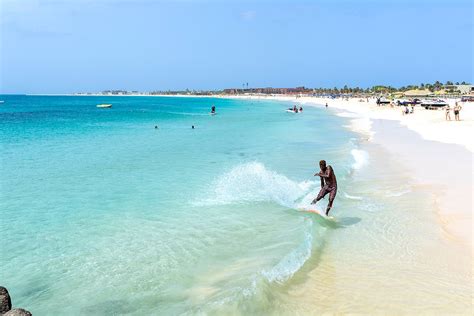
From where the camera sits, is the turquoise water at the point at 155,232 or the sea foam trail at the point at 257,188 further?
the sea foam trail at the point at 257,188

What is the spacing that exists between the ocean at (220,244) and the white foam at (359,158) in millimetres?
405

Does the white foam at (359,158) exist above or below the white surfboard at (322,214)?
above

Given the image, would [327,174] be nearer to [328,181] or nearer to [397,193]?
[328,181]

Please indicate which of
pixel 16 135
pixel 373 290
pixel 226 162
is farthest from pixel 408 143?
pixel 16 135

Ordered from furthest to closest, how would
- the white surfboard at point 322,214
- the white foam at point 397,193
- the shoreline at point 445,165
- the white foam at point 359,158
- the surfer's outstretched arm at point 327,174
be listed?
the white foam at point 359,158 → the white foam at point 397,193 → the white surfboard at point 322,214 → the surfer's outstretched arm at point 327,174 → the shoreline at point 445,165

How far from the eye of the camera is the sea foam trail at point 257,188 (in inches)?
565

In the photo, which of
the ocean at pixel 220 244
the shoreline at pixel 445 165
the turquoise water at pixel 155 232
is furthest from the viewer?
the shoreline at pixel 445 165

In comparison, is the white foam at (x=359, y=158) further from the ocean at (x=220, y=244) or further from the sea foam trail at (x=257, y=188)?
the sea foam trail at (x=257, y=188)

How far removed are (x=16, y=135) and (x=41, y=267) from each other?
32633 mm

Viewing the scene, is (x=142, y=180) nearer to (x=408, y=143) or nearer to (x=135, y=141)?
(x=135, y=141)

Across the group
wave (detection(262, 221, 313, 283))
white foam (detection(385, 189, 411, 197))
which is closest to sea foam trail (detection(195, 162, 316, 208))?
white foam (detection(385, 189, 411, 197))

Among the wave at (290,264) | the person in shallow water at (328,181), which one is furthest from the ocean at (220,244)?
the person in shallow water at (328,181)

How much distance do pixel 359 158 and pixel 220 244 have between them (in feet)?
46.4

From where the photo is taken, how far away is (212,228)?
448 inches
